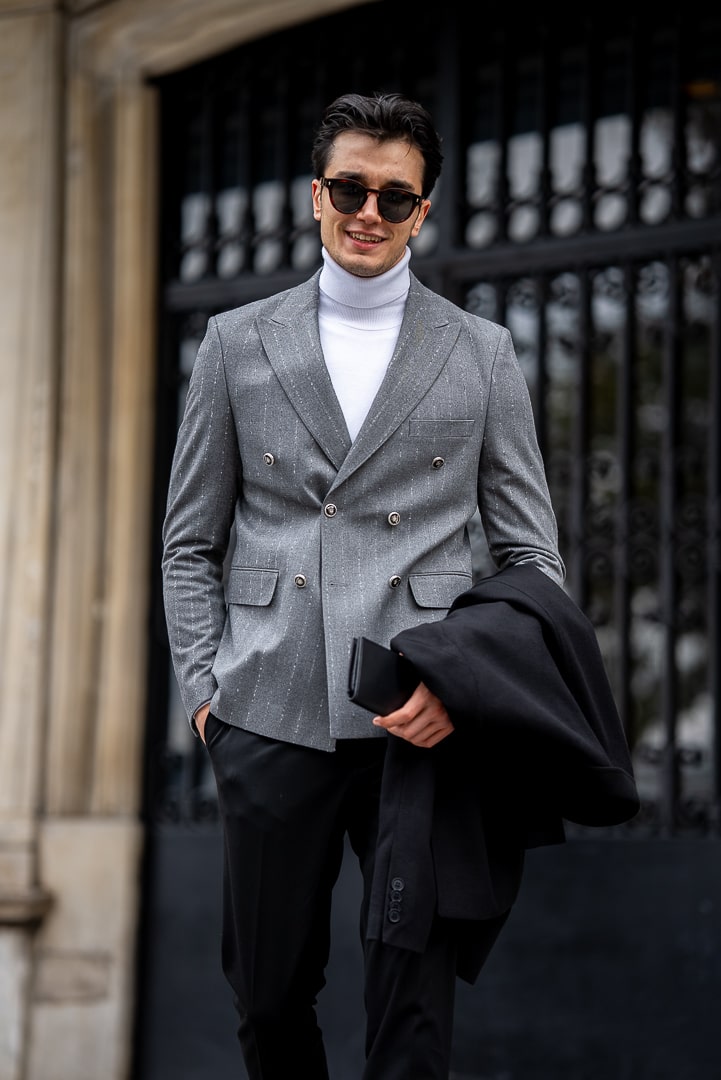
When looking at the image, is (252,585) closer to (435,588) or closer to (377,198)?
(435,588)

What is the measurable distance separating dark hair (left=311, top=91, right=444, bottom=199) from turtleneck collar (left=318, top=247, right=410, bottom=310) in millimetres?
159

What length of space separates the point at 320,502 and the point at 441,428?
0.26 metres

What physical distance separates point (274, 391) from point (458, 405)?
35 cm

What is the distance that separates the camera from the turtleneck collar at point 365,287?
305cm

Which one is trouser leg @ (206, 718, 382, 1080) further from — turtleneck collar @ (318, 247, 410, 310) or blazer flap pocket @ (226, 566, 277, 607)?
turtleneck collar @ (318, 247, 410, 310)

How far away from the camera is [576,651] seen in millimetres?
2891

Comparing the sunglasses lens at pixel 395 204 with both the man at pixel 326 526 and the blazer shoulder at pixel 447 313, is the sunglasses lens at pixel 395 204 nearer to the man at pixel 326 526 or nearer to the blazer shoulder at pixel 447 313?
the man at pixel 326 526

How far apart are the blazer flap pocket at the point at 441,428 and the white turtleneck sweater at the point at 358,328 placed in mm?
103

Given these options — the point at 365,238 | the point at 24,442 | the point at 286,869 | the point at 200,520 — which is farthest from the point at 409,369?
the point at 24,442

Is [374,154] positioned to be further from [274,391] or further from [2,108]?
[2,108]

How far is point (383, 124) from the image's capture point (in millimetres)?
2928

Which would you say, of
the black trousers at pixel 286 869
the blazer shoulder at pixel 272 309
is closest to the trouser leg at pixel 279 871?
the black trousers at pixel 286 869

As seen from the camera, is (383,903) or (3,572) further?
(3,572)

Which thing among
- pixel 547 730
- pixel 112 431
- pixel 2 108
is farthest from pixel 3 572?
pixel 547 730
